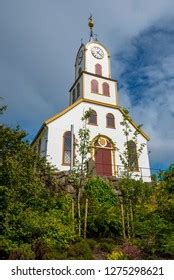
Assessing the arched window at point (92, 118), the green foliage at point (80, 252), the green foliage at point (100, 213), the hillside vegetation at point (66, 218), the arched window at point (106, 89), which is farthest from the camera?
the arched window at point (106, 89)

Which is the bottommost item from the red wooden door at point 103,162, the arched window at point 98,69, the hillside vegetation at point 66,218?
the hillside vegetation at point 66,218

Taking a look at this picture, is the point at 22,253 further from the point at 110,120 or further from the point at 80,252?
the point at 110,120

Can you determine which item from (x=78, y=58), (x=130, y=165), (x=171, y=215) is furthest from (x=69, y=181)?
(x=78, y=58)

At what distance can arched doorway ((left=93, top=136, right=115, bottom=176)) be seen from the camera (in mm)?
24609

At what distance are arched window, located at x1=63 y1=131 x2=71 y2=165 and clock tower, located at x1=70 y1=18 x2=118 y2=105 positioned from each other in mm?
4438

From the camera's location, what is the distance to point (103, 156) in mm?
25281

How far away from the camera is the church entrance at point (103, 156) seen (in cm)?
2459

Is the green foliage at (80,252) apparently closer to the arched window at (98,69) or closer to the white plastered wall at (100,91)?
the white plastered wall at (100,91)

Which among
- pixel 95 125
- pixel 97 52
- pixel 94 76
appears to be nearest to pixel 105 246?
pixel 95 125

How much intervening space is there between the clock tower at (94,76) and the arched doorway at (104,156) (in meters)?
3.83

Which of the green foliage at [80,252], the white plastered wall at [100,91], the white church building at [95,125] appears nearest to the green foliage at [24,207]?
the green foliage at [80,252]

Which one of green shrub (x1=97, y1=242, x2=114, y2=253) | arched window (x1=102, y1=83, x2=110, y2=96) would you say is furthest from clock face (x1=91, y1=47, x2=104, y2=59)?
green shrub (x1=97, y1=242, x2=114, y2=253)

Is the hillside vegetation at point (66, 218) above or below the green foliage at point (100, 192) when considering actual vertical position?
below

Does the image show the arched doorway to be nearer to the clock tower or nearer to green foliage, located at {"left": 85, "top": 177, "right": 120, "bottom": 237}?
the clock tower
